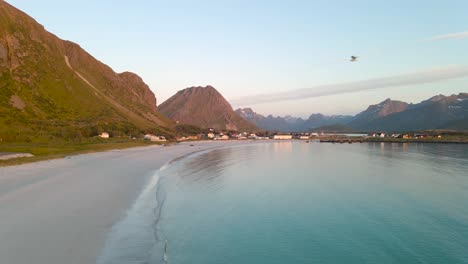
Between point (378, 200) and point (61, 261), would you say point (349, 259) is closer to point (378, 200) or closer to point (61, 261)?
point (61, 261)

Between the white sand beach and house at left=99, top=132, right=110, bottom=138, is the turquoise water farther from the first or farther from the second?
house at left=99, top=132, right=110, bottom=138

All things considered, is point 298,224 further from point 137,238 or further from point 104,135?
point 104,135

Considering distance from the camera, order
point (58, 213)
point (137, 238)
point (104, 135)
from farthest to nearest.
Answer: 1. point (104, 135)
2. point (58, 213)
3. point (137, 238)

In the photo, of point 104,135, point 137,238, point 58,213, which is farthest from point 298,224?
point 104,135

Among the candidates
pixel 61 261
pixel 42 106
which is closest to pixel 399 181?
pixel 61 261

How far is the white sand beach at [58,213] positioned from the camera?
55.3 ft

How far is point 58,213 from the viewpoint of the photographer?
82.6 ft

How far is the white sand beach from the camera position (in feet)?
55.3

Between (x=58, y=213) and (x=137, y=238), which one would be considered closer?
(x=137, y=238)

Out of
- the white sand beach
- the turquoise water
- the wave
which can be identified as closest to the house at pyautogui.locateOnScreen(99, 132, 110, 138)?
the white sand beach

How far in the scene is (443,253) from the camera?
20.4 metres

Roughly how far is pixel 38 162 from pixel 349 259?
57760 millimetres

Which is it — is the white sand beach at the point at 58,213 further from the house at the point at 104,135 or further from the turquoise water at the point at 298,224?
the house at the point at 104,135

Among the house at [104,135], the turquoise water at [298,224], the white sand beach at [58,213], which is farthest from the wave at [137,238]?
the house at [104,135]
